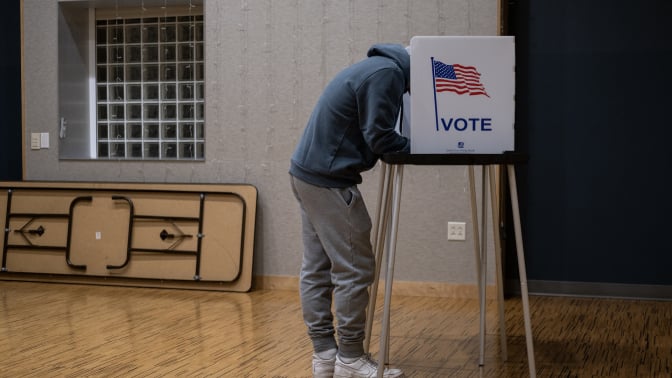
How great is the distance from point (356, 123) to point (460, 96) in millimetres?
350

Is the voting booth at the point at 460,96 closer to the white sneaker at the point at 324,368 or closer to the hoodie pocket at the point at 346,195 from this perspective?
the hoodie pocket at the point at 346,195

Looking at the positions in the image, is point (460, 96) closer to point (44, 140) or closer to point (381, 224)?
point (381, 224)

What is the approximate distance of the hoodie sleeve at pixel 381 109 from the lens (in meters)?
2.54

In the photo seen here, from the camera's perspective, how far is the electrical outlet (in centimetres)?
473

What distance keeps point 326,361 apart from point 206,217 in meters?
2.37

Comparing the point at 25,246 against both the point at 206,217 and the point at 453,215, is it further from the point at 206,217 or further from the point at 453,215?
the point at 453,215

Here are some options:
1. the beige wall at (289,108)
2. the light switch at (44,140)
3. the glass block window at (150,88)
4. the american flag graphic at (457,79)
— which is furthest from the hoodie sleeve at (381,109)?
the light switch at (44,140)

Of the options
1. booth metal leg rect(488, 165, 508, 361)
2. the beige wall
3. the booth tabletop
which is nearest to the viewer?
the booth tabletop

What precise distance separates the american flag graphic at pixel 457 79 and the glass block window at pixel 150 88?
2927 mm

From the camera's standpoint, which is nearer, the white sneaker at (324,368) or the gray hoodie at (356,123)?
the gray hoodie at (356,123)

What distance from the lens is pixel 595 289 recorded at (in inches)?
187

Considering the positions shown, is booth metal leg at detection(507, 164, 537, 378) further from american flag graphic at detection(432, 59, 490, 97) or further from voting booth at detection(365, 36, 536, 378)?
american flag graphic at detection(432, 59, 490, 97)

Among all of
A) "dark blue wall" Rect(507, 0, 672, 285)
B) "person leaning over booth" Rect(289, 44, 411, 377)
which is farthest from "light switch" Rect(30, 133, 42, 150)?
"person leaning over booth" Rect(289, 44, 411, 377)

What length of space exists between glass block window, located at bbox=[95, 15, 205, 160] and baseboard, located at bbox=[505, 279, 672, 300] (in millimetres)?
2258
